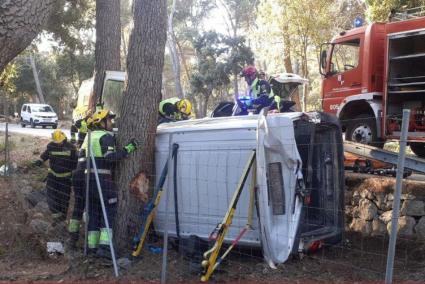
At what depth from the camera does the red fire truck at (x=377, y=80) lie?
29.5ft

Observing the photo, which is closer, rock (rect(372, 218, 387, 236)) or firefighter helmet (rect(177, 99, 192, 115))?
rock (rect(372, 218, 387, 236))

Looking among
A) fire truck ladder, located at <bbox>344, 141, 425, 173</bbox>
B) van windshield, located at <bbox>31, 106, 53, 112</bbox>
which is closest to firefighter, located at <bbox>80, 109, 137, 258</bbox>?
fire truck ladder, located at <bbox>344, 141, 425, 173</bbox>

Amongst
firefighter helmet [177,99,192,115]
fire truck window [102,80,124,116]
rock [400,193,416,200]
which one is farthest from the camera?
fire truck window [102,80,124,116]

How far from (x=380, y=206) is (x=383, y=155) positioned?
813mm

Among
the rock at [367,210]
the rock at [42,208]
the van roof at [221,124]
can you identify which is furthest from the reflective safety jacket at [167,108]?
the rock at [367,210]

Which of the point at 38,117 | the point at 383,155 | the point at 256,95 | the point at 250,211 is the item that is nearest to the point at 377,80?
the point at 256,95

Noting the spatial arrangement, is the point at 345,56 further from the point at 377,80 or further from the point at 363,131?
the point at 363,131

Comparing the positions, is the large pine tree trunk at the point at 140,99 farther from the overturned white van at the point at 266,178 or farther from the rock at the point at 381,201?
the rock at the point at 381,201

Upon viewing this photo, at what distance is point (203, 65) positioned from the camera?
1051 inches

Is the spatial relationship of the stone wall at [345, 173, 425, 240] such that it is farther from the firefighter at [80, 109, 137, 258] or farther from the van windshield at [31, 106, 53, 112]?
the van windshield at [31, 106, 53, 112]

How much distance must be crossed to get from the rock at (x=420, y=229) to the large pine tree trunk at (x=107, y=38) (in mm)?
7305

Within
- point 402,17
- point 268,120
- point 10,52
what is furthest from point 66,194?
point 402,17

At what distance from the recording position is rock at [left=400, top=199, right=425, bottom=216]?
6684 millimetres

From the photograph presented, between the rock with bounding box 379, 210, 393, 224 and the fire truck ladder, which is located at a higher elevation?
the fire truck ladder
